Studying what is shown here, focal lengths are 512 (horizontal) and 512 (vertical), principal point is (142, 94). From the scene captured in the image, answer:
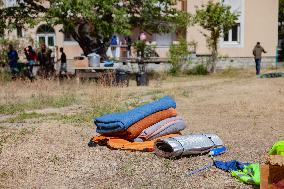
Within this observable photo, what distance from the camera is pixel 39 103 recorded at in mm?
13844

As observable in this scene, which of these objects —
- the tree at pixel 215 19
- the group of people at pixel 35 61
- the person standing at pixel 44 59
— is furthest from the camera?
the tree at pixel 215 19

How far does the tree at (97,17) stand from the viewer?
19.9m

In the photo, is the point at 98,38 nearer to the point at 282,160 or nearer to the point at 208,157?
the point at 208,157

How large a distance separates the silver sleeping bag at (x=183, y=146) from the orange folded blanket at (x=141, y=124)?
0.46 metres

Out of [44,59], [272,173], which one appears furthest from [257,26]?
[272,173]

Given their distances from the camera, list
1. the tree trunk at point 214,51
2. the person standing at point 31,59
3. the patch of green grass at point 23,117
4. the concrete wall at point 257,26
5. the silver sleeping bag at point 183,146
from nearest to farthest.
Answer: the silver sleeping bag at point 183,146, the patch of green grass at point 23,117, the person standing at point 31,59, the tree trunk at point 214,51, the concrete wall at point 257,26

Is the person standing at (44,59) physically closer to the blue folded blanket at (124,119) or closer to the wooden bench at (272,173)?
the blue folded blanket at (124,119)

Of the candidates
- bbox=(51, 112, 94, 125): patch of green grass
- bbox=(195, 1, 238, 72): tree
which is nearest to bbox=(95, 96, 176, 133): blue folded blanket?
bbox=(51, 112, 94, 125): patch of green grass

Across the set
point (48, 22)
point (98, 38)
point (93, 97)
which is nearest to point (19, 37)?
point (98, 38)

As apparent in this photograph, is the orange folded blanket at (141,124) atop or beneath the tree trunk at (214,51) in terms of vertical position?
beneath

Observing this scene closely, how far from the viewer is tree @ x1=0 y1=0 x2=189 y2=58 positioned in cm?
1991

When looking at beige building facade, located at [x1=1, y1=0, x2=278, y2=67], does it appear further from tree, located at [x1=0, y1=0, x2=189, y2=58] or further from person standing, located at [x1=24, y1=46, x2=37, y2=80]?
tree, located at [x1=0, y1=0, x2=189, y2=58]

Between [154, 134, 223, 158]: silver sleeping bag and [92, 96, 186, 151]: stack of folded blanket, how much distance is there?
0.29 metres

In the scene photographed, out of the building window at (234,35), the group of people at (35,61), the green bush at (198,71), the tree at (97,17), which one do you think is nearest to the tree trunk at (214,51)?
the green bush at (198,71)
